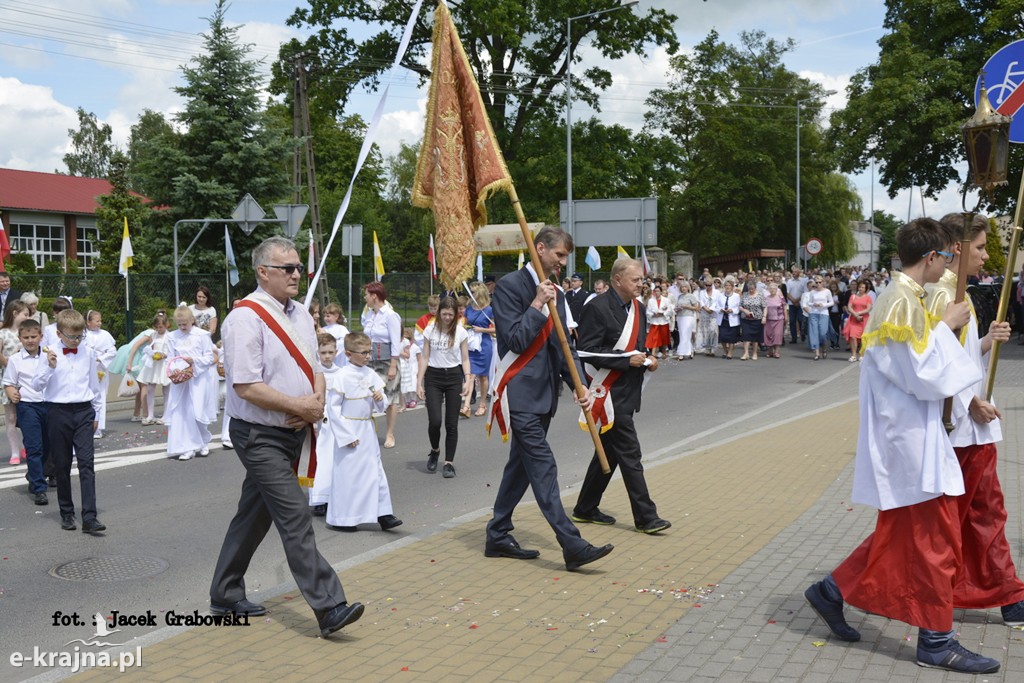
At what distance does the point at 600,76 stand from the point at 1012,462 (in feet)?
98.1

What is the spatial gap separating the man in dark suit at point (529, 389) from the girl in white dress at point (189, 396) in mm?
5694

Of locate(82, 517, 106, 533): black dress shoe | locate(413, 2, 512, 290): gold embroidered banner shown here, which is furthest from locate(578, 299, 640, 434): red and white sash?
locate(82, 517, 106, 533): black dress shoe

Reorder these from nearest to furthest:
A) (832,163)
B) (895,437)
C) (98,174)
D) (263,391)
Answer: (895,437), (263,391), (832,163), (98,174)

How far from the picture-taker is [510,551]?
7039 mm

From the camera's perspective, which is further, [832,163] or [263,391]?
[832,163]

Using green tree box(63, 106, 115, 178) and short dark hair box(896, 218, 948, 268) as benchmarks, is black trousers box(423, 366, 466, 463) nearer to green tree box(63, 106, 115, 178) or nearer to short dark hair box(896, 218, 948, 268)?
short dark hair box(896, 218, 948, 268)

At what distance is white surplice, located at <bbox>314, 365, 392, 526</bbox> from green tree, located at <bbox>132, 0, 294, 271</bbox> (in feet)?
74.8

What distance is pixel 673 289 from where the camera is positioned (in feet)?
87.9

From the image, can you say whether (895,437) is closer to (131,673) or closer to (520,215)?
(520,215)

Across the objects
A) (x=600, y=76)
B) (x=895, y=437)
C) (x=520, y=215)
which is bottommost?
(x=895, y=437)

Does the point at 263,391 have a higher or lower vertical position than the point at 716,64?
lower

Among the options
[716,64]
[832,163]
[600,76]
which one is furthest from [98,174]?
[832,163]

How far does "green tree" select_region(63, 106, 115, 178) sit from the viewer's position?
8300 cm

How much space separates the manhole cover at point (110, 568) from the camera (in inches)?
274
